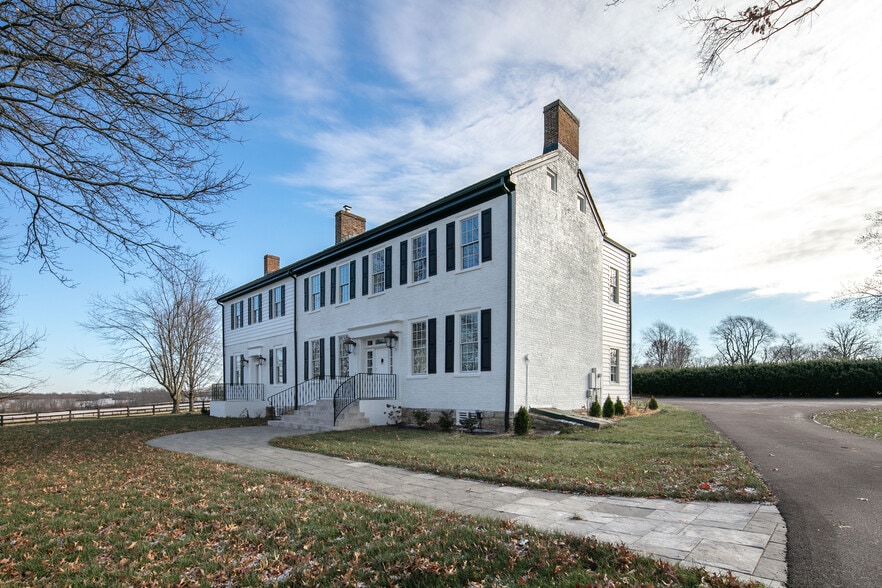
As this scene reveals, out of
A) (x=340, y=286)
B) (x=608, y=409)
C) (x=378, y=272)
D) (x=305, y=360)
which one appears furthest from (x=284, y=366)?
(x=608, y=409)

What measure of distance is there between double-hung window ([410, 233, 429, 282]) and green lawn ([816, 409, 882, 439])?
1201 centimetres

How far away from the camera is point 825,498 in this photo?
240 inches

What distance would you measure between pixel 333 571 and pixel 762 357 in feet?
253

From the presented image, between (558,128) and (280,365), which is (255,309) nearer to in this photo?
(280,365)

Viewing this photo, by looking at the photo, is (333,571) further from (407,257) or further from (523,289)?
(407,257)

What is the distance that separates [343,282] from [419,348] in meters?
5.63

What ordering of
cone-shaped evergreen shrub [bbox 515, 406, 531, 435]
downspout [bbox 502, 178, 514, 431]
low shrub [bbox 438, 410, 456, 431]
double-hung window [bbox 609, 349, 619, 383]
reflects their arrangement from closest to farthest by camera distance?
cone-shaped evergreen shrub [bbox 515, 406, 531, 435] → downspout [bbox 502, 178, 514, 431] → low shrub [bbox 438, 410, 456, 431] → double-hung window [bbox 609, 349, 619, 383]

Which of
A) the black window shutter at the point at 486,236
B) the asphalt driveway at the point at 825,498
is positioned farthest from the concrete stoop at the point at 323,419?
the asphalt driveway at the point at 825,498

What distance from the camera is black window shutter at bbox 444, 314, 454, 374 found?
49.0 ft

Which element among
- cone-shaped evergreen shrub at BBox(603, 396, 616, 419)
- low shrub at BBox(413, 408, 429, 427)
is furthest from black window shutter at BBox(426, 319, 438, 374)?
cone-shaped evergreen shrub at BBox(603, 396, 616, 419)

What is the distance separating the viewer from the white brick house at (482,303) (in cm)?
1391

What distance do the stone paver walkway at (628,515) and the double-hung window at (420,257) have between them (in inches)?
309

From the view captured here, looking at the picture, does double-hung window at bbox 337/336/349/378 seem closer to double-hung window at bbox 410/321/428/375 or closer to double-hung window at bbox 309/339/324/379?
double-hung window at bbox 309/339/324/379

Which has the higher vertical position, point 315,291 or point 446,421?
point 315,291
